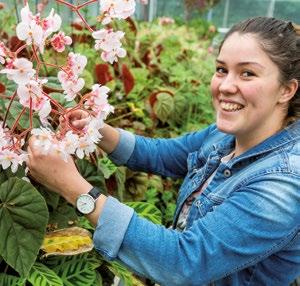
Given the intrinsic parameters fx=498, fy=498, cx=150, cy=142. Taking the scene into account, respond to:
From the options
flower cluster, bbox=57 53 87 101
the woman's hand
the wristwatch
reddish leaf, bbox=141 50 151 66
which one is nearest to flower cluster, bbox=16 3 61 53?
flower cluster, bbox=57 53 87 101

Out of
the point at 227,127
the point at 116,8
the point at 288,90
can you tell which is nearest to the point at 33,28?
the point at 116,8

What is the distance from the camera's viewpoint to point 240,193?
1143 mm

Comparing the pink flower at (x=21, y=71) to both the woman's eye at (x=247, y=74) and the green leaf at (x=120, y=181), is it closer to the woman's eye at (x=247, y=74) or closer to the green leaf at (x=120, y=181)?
the woman's eye at (x=247, y=74)

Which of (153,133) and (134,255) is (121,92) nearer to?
(153,133)

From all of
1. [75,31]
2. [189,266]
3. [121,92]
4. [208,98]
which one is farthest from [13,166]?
[208,98]

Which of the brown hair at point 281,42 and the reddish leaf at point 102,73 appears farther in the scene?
the reddish leaf at point 102,73

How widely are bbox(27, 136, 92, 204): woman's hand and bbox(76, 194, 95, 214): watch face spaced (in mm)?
14

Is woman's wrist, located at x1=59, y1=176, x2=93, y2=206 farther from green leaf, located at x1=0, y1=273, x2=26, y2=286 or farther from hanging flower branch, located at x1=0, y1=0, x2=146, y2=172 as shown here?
green leaf, located at x1=0, y1=273, x2=26, y2=286

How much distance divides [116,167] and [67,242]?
1.65 feet

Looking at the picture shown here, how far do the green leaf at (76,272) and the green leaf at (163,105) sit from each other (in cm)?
145

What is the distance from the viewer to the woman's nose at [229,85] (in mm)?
1207

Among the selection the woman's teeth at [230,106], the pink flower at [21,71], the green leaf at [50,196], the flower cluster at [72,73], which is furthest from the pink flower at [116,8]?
the green leaf at [50,196]

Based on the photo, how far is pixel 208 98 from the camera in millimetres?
3346

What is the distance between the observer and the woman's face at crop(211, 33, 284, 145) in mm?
1188
